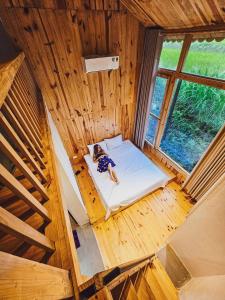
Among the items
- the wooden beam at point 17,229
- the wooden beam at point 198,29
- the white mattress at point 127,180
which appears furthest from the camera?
the white mattress at point 127,180

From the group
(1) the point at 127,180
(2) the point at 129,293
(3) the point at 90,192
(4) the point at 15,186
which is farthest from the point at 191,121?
(4) the point at 15,186

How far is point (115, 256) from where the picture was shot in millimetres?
2275

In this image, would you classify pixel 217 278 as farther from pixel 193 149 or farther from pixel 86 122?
pixel 86 122

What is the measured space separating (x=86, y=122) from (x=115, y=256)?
246 cm

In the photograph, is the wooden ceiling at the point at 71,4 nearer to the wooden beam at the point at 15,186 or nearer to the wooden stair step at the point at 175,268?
the wooden beam at the point at 15,186

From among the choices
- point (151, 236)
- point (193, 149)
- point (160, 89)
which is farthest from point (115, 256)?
point (160, 89)

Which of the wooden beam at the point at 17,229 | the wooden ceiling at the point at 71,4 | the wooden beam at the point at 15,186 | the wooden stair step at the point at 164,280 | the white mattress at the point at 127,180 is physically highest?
the wooden ceiling at the point at 71,4

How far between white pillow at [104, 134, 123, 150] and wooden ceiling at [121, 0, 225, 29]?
221 centimetres

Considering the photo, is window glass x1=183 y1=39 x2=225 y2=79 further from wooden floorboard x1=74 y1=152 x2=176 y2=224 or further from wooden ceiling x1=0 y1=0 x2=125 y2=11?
wooden floorboard x1=74 y1=152 x2=176 y2=224

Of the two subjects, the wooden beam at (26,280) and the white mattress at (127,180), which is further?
the white mattress at (127,180)

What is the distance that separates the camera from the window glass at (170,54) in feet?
8.03

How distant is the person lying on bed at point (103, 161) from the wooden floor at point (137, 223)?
50 cm

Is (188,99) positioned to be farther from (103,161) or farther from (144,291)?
(144,291)

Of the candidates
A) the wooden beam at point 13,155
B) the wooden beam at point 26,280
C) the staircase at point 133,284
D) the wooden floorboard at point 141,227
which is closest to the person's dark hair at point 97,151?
the wooden floorboard at point 141,227
